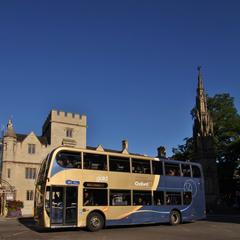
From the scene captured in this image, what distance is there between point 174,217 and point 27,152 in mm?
34809

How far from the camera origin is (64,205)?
20312 millimetres

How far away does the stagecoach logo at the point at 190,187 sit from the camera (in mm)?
26234

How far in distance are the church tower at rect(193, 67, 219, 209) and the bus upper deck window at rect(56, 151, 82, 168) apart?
3212 centimetres

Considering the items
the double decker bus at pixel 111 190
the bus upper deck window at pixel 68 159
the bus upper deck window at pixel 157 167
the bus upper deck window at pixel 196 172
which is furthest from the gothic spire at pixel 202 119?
the bus upper deck window at pixel 68 159

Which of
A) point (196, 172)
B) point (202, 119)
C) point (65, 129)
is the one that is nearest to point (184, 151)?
point (202, 119)

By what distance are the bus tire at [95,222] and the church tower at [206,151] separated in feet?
100

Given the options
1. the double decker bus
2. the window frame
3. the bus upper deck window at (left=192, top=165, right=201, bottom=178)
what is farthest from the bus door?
the window frame

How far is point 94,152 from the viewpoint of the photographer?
2198 cm

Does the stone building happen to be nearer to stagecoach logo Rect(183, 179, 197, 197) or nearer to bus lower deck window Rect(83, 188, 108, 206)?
stagecoach logo Rect(183, 179, 197, 197)

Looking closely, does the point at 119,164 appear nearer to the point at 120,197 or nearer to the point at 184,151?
the point at 120,197

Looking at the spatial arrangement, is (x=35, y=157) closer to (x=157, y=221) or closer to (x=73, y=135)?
(x=73, y=135)

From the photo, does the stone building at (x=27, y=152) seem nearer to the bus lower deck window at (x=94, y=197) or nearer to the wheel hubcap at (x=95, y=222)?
the bus lower deck window at (x=94, y=197)

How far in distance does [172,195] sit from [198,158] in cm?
2893

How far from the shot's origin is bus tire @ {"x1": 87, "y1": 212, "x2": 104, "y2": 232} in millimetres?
21100
